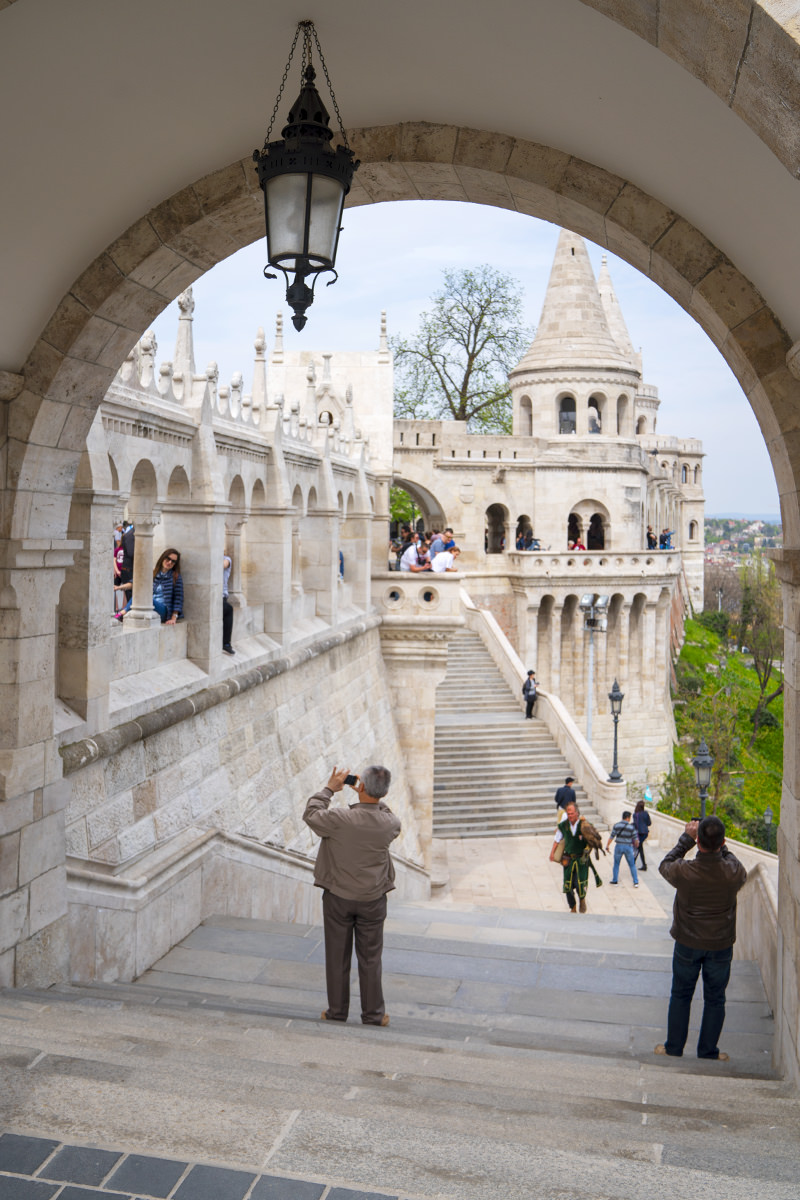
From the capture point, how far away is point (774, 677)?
187 ft

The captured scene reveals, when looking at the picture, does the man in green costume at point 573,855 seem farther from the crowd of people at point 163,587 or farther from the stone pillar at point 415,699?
the crowd of people at point 163,587

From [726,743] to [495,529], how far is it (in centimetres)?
1060

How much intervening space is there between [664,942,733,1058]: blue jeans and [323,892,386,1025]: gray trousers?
1.43m

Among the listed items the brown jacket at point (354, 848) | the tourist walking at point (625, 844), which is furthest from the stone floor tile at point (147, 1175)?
the tourist walking at point (625, 844)

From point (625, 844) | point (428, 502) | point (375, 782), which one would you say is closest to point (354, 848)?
point (375, 782)

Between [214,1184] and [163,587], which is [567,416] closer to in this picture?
[163,587]

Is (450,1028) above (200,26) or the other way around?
the other way around

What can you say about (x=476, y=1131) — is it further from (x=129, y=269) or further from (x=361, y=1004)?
(x=129, y=269)

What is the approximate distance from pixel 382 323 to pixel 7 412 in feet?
53.1

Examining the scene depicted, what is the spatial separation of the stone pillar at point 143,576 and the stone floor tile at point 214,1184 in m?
5.63

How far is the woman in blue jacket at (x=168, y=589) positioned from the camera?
28.1ft

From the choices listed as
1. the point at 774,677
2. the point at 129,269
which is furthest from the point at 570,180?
the point at 774,677

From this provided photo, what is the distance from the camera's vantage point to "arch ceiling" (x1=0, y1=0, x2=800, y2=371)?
10.7ft

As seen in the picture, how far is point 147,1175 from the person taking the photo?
265cm
